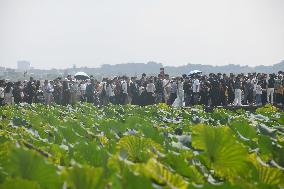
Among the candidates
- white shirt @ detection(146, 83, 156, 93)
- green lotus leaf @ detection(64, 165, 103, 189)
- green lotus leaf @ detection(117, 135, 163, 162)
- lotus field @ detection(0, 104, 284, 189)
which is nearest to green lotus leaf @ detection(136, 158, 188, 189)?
lotus field @ detection(0, 104, 284, 189)

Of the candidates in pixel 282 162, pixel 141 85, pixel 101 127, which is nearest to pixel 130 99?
pixel 141 85

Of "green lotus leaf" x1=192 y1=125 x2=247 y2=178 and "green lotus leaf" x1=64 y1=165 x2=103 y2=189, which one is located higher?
"green lotus leaf" x1=64 y1=165 x2=103 y2=189

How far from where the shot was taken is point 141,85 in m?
25.4

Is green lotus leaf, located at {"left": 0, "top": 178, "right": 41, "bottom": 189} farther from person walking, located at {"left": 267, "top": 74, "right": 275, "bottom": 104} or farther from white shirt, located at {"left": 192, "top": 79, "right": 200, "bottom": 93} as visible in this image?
person walking, located at {"left": 267, "top": 74, "right": 275, "bottom": 104}

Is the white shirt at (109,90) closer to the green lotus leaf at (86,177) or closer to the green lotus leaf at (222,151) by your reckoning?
the green lotus leaf at (222,151)

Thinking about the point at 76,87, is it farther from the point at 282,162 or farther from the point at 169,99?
the point at 282,162

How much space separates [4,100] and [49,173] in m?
22.6

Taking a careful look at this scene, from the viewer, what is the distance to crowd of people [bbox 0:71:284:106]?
2236 centimetres

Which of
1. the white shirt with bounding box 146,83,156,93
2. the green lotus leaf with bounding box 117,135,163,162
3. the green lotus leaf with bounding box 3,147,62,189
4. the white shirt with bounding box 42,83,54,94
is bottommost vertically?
the white shirt with bounding box 42,83,54,94

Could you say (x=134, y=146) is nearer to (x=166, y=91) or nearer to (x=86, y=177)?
(x=86, y=177)

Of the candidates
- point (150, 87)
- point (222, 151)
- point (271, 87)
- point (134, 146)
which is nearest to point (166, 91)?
point (150, 87)

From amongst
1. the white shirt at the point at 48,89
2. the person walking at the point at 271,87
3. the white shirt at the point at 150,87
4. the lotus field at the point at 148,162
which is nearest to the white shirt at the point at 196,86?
the white shirt at the point at 150,87

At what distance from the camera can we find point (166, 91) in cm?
2345

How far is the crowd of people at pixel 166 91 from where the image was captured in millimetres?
22359
